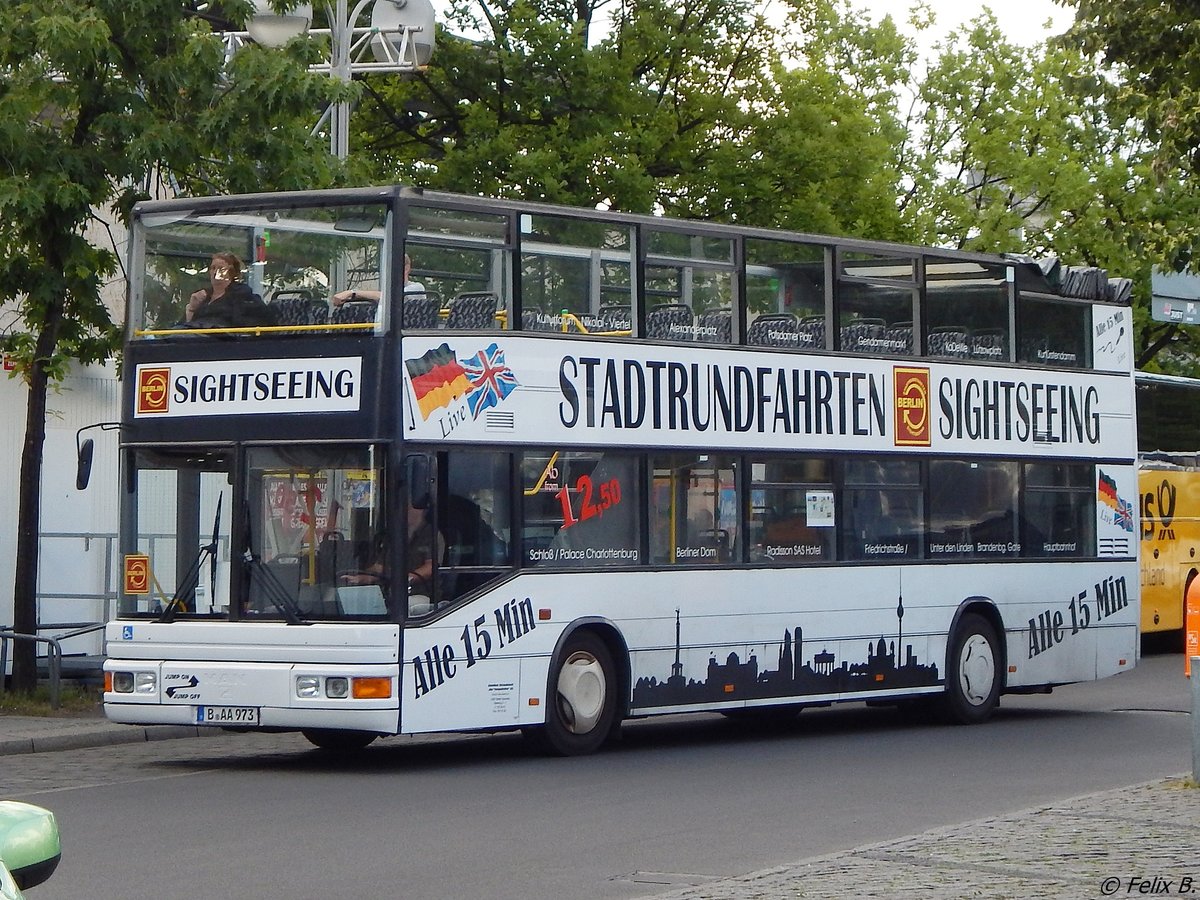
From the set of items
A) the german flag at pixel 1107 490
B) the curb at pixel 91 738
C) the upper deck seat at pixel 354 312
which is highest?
the upper deck seat at pixel 354 312

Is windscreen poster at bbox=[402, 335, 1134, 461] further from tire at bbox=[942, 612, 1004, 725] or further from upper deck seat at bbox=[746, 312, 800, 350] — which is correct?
tire at bbox=[942, 612, 1004, 725]

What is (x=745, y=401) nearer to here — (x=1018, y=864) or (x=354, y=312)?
(x=354, y=312)

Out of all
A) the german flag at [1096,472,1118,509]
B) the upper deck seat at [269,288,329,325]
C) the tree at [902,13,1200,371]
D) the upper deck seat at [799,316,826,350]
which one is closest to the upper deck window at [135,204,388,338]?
the upper deck seat at [269,288,329,325]

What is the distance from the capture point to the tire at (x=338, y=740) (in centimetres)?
1582

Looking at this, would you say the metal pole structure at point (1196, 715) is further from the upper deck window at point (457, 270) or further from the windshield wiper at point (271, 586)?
the windshield wiper at point (271, 586)

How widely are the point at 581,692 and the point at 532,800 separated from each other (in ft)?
9.36

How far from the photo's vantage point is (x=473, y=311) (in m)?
15.1

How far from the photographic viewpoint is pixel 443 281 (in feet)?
48.9

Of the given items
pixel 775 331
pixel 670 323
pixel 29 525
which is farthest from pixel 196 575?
pixel 29 525

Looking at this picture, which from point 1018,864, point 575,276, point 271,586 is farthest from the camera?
point 575,276

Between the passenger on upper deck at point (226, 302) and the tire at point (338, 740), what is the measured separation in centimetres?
309

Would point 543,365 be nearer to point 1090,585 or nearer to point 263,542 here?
point 263,542

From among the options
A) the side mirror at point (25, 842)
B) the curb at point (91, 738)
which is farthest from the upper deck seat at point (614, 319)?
the side mirror at point (25, 842)

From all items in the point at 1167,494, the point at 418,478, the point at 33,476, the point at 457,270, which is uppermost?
the point at 457,270
